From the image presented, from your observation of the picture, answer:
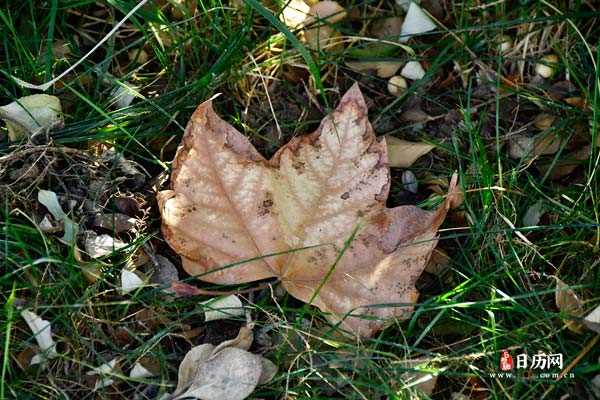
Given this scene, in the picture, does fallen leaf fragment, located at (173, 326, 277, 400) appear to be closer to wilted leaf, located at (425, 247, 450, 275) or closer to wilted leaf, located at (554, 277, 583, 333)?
wilted leaf, located at (425, 247, 450, 275)

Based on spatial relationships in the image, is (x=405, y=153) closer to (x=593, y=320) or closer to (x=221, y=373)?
(x=593, y=320)

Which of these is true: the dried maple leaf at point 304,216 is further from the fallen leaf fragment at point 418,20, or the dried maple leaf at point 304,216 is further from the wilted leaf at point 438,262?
the fallen leaf fragment at point 418,20

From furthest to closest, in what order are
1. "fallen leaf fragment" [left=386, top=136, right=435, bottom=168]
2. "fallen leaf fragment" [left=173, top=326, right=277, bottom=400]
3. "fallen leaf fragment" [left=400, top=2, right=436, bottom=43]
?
"fallen leaf fragment" [left=400, top=2, right=436, bottom=43], "fallen leaf fragment" [left=386, top=136, right=435, bottom=168], "fallen leaf fragment" [left=173, top=326, right=277, bottom=400]

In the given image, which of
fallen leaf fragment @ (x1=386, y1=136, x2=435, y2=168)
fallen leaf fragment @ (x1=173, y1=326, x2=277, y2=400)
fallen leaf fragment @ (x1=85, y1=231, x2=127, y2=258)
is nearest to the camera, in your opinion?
fallen leaf fragment @ (x1=173, y1=326, x2=277, y2=400)

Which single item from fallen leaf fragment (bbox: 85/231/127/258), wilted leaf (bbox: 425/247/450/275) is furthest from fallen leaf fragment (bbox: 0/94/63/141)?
wilted leaf (bbox: 425/247/450/275)

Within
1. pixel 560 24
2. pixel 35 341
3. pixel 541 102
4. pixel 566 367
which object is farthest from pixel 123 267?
pixel 560 24

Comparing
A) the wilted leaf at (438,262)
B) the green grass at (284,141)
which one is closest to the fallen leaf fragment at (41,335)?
the green grass at (284,141)
